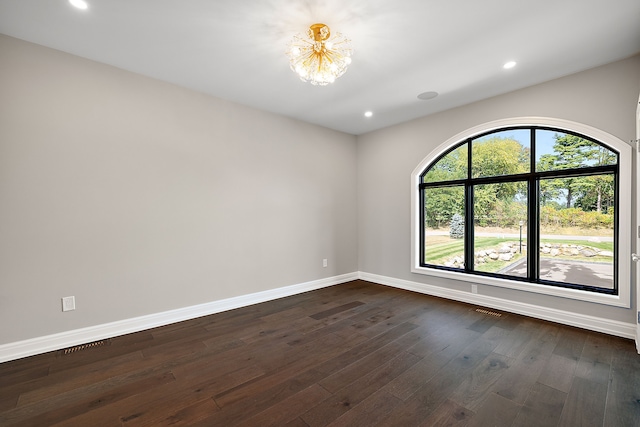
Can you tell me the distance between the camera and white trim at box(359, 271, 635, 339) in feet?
9.31

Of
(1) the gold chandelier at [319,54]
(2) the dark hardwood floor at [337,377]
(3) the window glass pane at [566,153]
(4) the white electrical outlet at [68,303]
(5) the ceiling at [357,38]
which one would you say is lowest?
(2) the dark hardwood floor at [337,377]

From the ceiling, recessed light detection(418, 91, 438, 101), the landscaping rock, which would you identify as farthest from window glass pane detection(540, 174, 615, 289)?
recessed light detection(418, 91, 438, 101)

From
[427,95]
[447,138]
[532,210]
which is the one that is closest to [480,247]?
[532,210]

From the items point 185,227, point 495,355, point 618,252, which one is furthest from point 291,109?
point 618,252

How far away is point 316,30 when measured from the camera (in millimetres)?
2328

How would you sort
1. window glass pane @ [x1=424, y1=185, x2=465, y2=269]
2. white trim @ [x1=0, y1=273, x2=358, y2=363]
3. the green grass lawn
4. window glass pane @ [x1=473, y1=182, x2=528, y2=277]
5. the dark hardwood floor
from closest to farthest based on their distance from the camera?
the dark hardwood floor < white trim @ [x1=0, y1=273, x2=358, y2=363] < the green grass lawn < window glass pane @ [x1=473, y1=182, x2=528, y2=277] < window glass pane @ [x1=424, y1=185, x2=465, y2=269]

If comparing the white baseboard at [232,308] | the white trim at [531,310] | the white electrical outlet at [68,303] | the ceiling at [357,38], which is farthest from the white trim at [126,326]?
the ceiling at [357,38]

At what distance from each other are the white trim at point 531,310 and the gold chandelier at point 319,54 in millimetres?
3390

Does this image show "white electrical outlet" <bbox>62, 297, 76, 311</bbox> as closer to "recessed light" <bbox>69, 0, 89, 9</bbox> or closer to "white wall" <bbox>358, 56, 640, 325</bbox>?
"recessed light" <bbox>69, 0, 89, 9</bbox>

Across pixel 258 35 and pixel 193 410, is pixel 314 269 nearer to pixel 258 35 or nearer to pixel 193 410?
pixel 193 410

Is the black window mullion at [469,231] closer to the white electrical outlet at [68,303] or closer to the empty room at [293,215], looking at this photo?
the empty room at [293,215]

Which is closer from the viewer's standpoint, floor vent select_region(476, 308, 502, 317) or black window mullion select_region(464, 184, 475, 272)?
floor vent select_region(476, 308, 502, 317)

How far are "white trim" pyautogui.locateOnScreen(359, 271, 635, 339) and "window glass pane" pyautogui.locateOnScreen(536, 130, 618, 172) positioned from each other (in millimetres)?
1664

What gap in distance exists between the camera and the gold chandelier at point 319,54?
2.38 m
